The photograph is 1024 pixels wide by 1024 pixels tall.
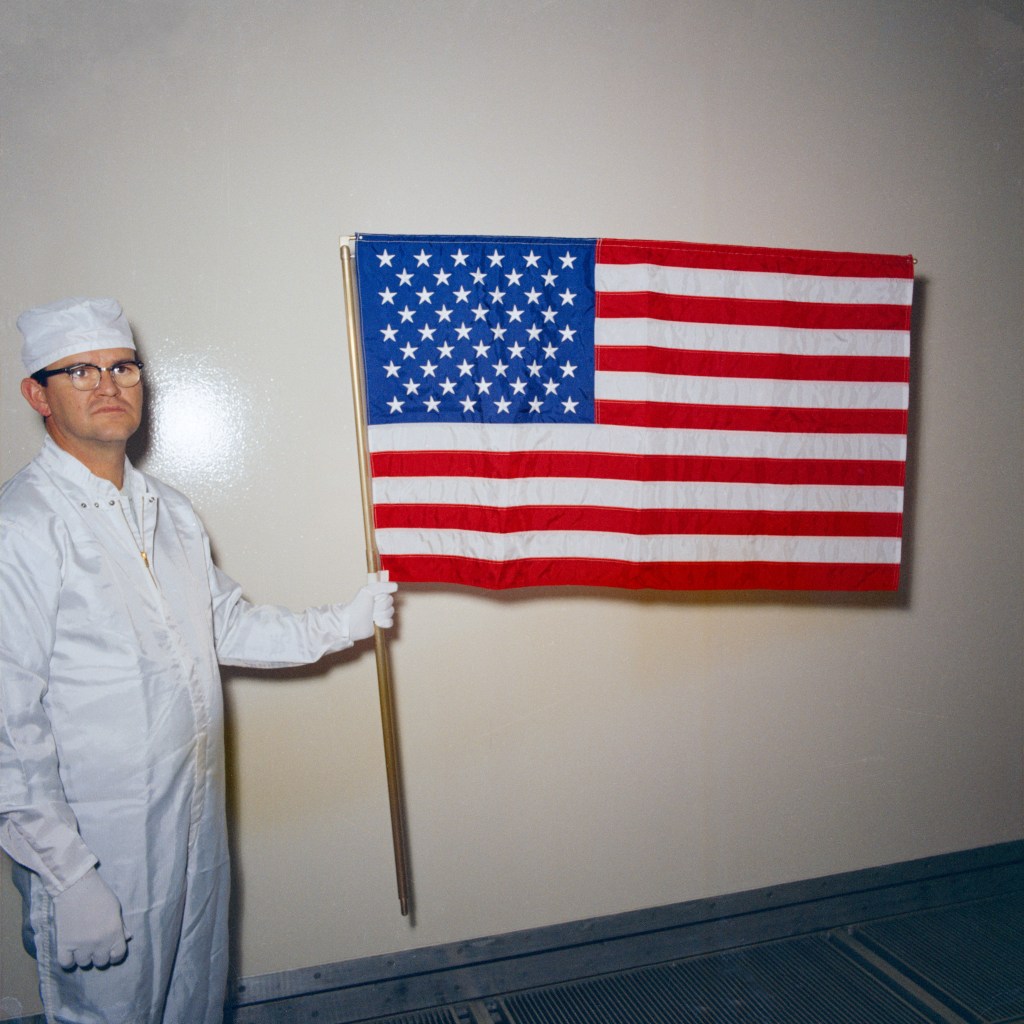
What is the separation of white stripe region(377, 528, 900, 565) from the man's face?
2.02 ft

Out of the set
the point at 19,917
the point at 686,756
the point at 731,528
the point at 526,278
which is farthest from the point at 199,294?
the point at 686,756

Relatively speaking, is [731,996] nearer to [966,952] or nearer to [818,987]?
[818,987]

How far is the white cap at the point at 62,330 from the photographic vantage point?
5.14 ft

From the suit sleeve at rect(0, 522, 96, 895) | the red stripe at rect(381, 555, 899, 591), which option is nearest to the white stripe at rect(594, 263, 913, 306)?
the red stripe at rect(381, 555, 899, 591)

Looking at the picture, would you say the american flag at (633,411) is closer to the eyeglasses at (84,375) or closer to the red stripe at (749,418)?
the red stripe at (749,418)

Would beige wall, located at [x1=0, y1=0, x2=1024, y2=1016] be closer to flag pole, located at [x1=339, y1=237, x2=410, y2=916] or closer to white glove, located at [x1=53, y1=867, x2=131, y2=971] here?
flag pole, located at [x1=339, y1=237, x2=410, y2=916]

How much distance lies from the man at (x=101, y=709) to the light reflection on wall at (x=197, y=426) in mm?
323

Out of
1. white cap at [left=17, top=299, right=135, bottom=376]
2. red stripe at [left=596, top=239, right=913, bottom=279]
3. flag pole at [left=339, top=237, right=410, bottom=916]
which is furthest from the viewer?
red stripe at [left=596, top=239, right=913, bottom=279]

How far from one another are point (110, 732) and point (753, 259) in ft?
5.90

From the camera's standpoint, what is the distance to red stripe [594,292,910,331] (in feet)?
6.45

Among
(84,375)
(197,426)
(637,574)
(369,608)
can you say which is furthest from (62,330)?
(637,574)

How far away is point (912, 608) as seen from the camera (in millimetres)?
2715

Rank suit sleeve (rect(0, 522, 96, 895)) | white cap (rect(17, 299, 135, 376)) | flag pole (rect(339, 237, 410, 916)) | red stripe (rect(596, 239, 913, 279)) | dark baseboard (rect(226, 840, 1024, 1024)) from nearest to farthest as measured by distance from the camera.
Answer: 1. suit sleeve (rect(0, 522, 96, 895))
2. white cap (rect(17, 299, 135, 376))
3. flag pole (rect(339, 237, 410, 916))
4. red stripe (rect(596, 239, 913, 279))
5. dark baseboard (rect(226, 840, 1024, 1024))

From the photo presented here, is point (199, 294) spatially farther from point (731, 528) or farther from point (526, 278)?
point (731, 528)
